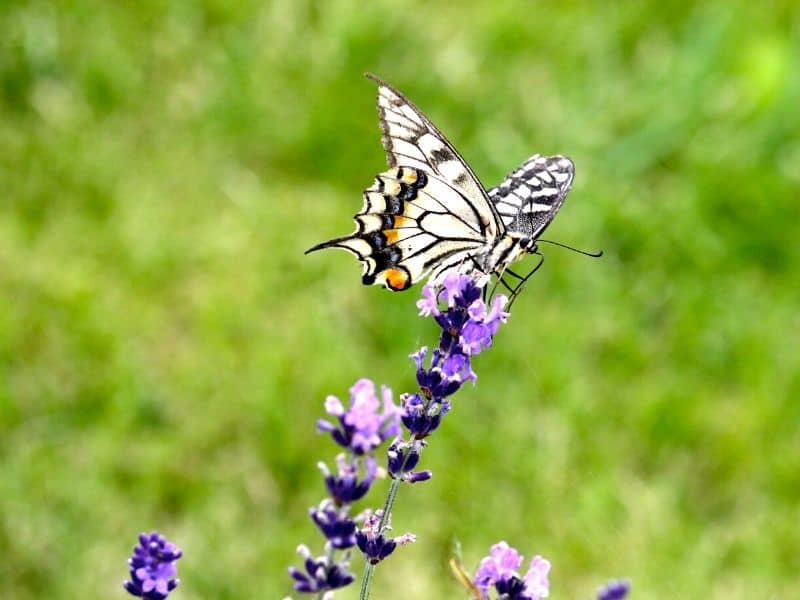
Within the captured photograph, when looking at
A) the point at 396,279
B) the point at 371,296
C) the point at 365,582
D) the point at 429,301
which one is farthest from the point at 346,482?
the point at 371,296

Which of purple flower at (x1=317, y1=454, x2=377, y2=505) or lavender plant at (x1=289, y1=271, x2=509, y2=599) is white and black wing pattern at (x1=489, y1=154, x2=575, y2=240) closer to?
lavender plant at (x1=289, y1=271, x2=509, y2=599)

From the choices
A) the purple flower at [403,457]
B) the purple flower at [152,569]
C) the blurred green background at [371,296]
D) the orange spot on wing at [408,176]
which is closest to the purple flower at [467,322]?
the purple flower at [403,457]

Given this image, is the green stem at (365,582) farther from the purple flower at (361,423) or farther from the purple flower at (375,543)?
the purple flower at (361,423)

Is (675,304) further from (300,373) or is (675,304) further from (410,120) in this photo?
(410,120)

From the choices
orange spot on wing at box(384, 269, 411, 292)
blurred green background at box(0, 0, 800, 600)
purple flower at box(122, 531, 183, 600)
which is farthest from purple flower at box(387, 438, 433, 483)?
blurred green background at box(0, 0, 800, 600)

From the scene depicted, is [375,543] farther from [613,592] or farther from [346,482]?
[613,592]

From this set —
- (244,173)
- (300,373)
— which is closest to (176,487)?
(300,373)
